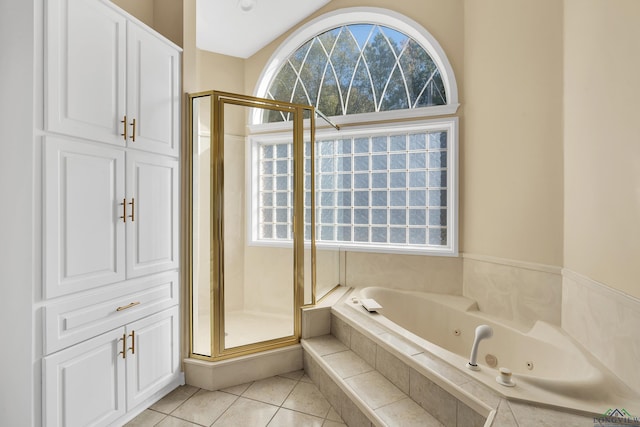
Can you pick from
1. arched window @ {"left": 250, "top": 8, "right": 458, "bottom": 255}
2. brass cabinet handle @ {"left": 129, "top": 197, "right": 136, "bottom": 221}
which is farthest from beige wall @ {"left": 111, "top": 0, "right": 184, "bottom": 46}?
arched window @ {"left": 250, "top": 8, "right": 458, "bottom": 255}

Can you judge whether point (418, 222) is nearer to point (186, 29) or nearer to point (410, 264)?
point (410, 264)

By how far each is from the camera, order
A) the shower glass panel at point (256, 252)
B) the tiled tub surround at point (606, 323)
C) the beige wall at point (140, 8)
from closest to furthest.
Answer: the tiled tub surround at point (606, 323), the beige wall at point (140, 8), the shower glass panel at point (256, 252)

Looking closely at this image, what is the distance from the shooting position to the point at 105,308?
1.61m

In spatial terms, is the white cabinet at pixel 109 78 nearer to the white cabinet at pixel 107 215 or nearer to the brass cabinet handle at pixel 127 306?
the white cabinet at pixel 107 215

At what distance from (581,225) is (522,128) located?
2.56 ft

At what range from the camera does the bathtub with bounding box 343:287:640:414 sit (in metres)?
1.29

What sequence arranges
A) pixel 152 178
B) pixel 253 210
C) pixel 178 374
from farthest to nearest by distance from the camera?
pixel 253 210 < pixel 178 374 < pixel 152 178

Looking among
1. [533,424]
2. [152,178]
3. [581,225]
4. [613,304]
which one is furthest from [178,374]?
[581,225]

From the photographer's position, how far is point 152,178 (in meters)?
1.89

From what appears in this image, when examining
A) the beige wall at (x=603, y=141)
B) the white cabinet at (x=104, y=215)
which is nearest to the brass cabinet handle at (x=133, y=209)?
the white cabinet at (x=104, y=215)

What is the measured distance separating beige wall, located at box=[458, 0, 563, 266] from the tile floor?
1.67 metres

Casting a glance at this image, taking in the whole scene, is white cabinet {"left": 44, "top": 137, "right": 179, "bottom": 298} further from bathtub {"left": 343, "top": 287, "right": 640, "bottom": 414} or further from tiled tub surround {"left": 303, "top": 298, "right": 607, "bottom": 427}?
bathtub {"left": 343, "top": 287, "right": 640, "bottom": 414}

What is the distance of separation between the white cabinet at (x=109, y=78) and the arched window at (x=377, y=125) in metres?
1.22

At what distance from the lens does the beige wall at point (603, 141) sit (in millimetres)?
1332
